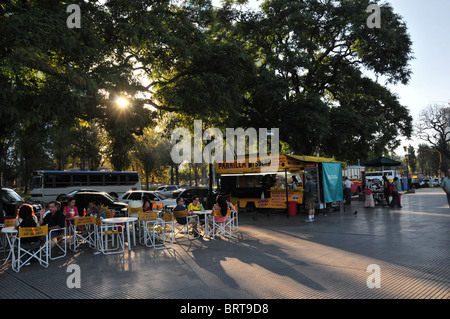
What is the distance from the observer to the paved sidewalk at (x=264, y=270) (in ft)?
16.5

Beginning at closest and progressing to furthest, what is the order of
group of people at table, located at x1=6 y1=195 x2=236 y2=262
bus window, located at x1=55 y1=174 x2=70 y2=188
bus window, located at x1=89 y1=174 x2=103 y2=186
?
group of people at table, located at x1=6 y1=195 x2=236 y2=262
bus window, located at x1=55 y1=174 x2=70 y2=188
bus window, located at x1=89 y1=174 x2=103 y2=186

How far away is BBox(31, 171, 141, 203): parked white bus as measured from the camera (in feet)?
85.4

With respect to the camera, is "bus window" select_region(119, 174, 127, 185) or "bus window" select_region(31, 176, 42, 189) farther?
"bus window" select_region(119, 174, 127, 185)

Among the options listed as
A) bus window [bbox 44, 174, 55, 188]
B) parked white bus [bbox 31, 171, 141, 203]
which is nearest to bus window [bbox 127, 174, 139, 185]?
parked white bus [bbox 31, 171, 141, 203]

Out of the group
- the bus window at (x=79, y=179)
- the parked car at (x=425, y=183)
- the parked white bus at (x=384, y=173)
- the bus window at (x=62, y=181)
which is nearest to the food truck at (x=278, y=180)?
the bus window at (x=79, y=179)

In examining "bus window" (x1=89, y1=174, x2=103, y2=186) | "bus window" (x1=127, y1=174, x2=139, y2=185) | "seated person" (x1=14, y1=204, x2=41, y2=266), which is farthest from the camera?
"bus window" (x1=127, y1=174, x2=139, y2=185)

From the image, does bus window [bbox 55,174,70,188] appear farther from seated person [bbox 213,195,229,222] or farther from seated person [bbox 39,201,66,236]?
seated person [bbox 213,195,229,222]

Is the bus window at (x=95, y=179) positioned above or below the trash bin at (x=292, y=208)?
above

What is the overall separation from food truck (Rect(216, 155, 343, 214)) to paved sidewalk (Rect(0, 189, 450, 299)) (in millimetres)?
6173

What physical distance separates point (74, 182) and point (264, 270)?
82.9 feet

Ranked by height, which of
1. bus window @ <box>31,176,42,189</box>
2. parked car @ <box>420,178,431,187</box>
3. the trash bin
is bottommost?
parked car @ <box>420,178,431,187</box>

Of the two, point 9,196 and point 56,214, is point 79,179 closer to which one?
point 9,196

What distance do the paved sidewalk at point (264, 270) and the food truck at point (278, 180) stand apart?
6173 millimetres

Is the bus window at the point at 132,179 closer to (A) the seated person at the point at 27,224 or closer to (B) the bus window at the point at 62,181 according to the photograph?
(B) the bus window at the point at 62,181
